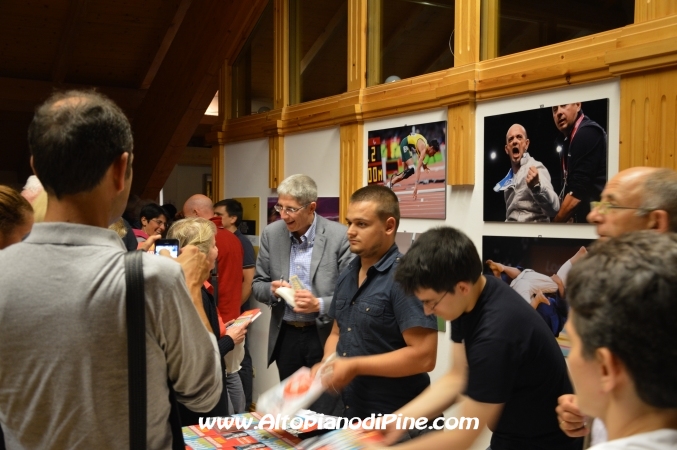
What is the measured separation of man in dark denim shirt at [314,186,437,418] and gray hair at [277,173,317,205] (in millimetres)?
988

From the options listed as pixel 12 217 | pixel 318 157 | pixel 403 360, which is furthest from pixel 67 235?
pixel 318 157

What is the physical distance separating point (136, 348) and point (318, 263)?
106 inches

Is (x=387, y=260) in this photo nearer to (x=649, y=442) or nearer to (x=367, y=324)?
(x=367, y=324)

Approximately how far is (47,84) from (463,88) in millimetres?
6562

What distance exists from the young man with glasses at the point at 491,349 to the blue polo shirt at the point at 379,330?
471mm

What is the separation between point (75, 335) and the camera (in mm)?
1182

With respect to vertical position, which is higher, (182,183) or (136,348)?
(182,183)

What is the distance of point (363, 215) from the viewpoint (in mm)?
2840

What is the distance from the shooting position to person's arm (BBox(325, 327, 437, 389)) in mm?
2387

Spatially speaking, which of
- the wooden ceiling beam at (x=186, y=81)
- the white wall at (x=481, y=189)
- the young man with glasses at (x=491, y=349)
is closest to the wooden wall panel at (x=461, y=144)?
the white wall at (x=481, y=189)

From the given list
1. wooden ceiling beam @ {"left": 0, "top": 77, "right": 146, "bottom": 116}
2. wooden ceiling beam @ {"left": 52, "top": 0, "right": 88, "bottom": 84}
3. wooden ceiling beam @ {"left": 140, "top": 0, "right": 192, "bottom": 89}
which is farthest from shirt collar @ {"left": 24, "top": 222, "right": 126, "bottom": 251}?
wooden ceiling beam @ {"left": 0, "top": 77, "right": 146, "bottom": 116}

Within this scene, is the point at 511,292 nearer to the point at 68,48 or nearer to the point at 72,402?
the point at 72,402

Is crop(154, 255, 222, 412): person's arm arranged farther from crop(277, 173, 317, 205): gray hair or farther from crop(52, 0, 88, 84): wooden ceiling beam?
crop(52, 0, 88, 84): wooden ceiling beam

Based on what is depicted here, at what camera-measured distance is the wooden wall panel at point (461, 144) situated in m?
3.81
